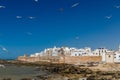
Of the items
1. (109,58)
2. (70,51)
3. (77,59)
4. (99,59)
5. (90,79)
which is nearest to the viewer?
(90,79)

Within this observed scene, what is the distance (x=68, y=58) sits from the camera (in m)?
96.8

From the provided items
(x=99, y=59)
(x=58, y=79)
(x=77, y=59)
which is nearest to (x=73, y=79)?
(x=58, y=79)

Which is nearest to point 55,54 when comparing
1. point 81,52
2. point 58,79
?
point 81,52

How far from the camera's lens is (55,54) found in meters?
123

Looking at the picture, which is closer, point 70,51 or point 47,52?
point 70,51

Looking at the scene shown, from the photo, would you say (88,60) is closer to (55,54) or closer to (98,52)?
(98,52)

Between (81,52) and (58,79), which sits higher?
(81,52)

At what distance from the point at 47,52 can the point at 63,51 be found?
44.2 ft

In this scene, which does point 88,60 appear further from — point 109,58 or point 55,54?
point 55,54

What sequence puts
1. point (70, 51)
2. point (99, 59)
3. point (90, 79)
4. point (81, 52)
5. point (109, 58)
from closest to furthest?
point (90, 79), point (109, 58), point (99, 59), point (81, 52), point (70, 51)

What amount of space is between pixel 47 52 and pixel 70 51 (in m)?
16.2

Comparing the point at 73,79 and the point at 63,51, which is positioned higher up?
the point at 63,51

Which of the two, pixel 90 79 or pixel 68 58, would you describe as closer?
pixel 90 79

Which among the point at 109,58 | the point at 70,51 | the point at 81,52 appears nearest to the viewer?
the point at 109,58
